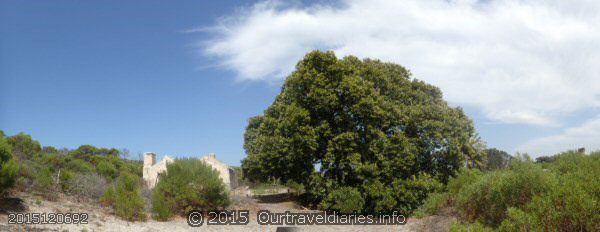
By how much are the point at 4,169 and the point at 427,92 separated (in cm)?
1984

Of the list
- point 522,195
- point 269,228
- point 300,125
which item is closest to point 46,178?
point 269,228

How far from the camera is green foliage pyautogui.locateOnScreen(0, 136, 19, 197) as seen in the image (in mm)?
11312

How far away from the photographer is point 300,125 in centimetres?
1978

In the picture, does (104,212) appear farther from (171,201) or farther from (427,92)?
(427,92)

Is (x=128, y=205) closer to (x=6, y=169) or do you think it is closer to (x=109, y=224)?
(x=109, y=224)

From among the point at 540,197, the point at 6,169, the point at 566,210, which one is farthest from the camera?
the point at 6,169

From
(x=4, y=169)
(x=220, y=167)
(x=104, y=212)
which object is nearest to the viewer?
(x=4, y=169)

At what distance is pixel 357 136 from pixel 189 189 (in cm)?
798

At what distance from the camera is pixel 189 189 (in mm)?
15609

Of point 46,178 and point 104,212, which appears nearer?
point 104,212

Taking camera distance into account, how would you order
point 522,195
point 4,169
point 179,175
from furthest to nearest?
1. point 179,175
2. point 4,169
3. point 522,195

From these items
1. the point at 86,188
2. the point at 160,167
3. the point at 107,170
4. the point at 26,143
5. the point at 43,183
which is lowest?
the point at 86,188

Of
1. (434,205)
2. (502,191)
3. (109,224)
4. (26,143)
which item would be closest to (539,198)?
Result: (502,191)

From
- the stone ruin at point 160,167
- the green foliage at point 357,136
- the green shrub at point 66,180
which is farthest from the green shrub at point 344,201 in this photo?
the stone ruin at point 160,167
